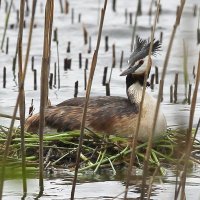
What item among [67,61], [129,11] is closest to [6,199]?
[67,61]

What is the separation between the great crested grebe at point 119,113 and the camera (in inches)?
329

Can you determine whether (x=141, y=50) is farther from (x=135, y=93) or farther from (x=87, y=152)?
(x=87, y=152)

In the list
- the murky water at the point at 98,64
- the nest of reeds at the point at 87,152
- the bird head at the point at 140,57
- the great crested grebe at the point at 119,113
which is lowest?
the murky water at the point at 98,64

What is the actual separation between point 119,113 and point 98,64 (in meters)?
5.28

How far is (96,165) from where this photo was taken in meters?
7.74

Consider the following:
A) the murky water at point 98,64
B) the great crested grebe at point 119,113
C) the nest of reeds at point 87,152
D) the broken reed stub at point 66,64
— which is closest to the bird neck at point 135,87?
the great crested grebe at point 119,113

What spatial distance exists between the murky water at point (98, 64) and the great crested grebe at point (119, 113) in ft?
1.06

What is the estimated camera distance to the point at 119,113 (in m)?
8.49

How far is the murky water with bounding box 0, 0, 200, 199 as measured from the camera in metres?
7.07

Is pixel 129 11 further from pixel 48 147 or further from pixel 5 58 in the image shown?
pixel 48 147

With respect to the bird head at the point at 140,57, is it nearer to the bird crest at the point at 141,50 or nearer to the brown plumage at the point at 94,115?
the bird crest at the point at 141,50

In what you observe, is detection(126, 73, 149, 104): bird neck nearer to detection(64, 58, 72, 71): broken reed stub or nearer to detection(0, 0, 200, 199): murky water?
detection(0, 0, 200, 199): murky water

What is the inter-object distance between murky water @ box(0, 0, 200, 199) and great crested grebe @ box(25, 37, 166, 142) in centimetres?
32

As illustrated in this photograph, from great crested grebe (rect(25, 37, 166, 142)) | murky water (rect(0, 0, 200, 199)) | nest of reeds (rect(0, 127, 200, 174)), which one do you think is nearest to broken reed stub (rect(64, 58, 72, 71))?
murky water (rect(0, 0, 200, 199))
